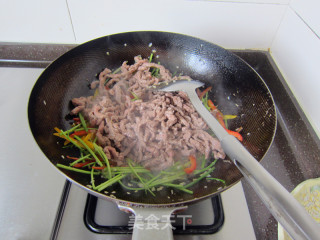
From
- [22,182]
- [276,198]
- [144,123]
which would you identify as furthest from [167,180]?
[22,182]

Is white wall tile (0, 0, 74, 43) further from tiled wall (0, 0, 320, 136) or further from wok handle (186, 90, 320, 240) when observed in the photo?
wok handle (186, 90, 320, 240)

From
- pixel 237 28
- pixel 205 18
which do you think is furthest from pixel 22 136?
pixel 237 28

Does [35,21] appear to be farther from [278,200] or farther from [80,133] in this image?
[278,200]

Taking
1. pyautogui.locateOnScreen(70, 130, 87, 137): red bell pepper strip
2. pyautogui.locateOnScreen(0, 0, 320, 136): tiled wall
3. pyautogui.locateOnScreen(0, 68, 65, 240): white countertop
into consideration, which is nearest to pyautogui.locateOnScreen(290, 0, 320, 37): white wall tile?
pyautogui.locateOnScreen(0, 0, 320, 136): tiled wall

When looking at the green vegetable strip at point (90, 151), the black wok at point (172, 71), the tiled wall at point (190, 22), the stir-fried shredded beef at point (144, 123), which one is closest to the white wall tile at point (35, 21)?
the tiled wall at point (190, 22)

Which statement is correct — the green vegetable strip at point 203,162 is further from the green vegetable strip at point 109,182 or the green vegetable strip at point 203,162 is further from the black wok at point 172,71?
the green vegetable strip at point 109,182
